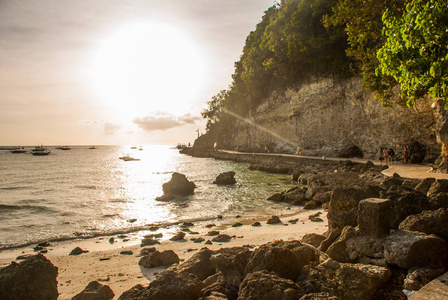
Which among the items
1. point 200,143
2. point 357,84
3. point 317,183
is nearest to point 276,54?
point 357,84

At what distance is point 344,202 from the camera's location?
25.2 ft

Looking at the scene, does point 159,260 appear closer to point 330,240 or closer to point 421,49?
point 330,240

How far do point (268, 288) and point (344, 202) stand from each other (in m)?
4.78

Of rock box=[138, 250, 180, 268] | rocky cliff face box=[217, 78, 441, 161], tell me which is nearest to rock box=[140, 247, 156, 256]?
rock box=[138, 250, 180, 268]

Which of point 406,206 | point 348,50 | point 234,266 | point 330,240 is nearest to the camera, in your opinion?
point 234,266

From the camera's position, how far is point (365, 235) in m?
5.38

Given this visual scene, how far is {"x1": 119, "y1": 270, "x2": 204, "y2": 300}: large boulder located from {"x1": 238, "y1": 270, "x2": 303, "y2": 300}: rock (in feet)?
2.90

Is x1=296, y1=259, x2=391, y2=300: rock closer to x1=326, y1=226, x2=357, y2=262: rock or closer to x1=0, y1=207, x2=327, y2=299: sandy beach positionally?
x1=326, y1=226, x2=357, y2=262: rock

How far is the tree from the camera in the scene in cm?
609

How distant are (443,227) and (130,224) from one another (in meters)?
12.1

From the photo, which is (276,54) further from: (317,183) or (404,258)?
(404,258)

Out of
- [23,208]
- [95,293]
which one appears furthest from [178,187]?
[95,293]

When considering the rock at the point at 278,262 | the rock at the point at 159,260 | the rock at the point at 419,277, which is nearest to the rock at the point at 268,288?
the rock at the point at 278,262

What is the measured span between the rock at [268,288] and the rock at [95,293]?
3.21m
